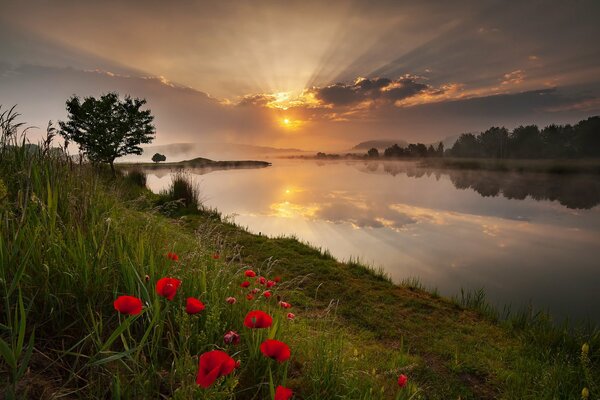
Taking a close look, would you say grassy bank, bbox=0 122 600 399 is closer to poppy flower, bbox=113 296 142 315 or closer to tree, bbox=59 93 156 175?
poppy flower, bbox=113 296 142 315

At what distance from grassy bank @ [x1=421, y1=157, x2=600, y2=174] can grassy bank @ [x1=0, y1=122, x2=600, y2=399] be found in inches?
3264

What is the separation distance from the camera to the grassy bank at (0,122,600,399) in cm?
208

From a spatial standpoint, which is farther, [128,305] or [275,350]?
[275,350]

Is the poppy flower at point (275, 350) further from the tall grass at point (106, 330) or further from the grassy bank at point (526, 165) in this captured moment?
the grassy bank at point (526, 165)

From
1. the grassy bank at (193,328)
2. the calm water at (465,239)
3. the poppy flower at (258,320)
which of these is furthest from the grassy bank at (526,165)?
the poppy flower at (258,320)

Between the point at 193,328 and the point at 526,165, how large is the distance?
331 feet

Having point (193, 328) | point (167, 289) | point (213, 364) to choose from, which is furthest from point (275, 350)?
point (193, 328)

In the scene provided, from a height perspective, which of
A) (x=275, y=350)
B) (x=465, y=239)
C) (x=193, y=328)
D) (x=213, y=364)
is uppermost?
(x=213, y=364)

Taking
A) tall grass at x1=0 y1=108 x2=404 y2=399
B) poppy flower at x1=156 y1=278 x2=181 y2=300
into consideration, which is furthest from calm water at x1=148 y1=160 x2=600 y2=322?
poppy flower at x1=156 y1=278 x2=181 y2=300

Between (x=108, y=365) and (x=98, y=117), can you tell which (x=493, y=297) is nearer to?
(x=108, y=365)

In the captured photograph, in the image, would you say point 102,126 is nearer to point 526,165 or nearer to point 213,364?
point 213,364

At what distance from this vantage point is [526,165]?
8175cm

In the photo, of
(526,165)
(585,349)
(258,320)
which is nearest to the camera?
(258,320)

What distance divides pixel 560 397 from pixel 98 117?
35156 millimetres
